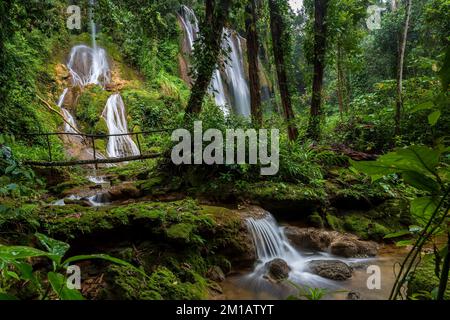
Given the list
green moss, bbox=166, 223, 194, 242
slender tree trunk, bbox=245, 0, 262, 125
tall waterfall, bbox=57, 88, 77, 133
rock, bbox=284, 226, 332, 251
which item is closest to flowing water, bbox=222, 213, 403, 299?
rock, bbox=284, 226, 332, 251

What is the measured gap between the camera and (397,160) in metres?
0.86

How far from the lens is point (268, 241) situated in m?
4.83

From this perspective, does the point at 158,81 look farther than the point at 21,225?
Yes

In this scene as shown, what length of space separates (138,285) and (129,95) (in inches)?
571

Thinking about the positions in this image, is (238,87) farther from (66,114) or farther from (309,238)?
(309,238)

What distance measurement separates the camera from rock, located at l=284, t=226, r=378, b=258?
495 centimetres

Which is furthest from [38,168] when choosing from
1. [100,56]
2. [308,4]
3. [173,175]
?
[100,56]

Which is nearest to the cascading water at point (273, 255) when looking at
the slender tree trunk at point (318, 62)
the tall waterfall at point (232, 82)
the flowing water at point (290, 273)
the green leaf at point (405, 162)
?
the flowing water at point (290, 273)

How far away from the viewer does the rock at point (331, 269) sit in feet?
13.4

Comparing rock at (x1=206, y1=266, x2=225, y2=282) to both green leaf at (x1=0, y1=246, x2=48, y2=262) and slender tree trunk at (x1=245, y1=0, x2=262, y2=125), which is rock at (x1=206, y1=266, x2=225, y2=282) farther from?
slender tree trunk at (x1=245, y1=0, x2=262, y2=125)

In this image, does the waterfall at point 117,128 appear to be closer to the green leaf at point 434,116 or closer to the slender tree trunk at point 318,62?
the slender tree trunk at point 318,62

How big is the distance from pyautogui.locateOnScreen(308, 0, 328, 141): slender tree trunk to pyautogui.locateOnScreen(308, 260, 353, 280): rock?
5622 millimetres
